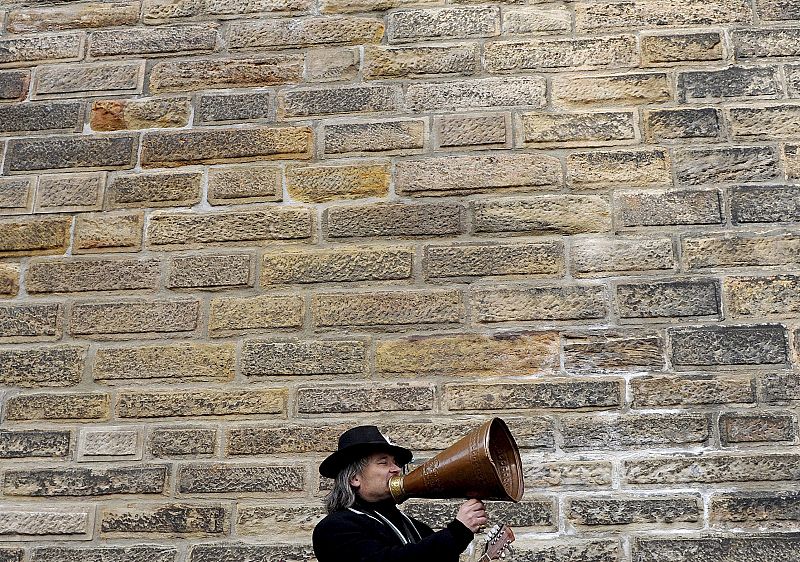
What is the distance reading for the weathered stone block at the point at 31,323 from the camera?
445cm

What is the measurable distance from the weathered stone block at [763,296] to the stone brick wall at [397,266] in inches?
0.5

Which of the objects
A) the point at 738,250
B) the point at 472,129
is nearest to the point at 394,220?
the point at 472,129

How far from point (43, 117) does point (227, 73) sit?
0.86 meters

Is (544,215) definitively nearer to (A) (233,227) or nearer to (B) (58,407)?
(A) (233,227)

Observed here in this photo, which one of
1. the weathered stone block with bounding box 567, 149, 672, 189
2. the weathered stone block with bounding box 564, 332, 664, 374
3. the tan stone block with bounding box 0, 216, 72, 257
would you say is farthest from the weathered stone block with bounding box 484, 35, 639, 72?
the tan stone block with bounding box 0, 216, 72, 257

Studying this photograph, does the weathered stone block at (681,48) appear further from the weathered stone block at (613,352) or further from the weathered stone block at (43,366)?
the weathered stone block at (43,366)

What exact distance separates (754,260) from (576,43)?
1.24 metres

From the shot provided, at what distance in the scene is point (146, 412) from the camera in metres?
4.26

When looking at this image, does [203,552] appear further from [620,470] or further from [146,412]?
[620,470]

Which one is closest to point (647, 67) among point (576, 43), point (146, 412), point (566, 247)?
point (576, 43)

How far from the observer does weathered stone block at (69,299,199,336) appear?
14.4ft

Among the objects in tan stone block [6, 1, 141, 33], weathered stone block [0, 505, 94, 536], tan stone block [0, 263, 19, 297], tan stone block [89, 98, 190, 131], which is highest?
tan stone block [6, 1, 141, 33]

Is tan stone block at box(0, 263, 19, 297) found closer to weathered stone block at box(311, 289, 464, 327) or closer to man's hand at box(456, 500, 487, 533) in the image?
weathered stone block at box(311, 289, 464, 327)

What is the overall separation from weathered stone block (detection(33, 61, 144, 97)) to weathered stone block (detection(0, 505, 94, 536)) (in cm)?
188
